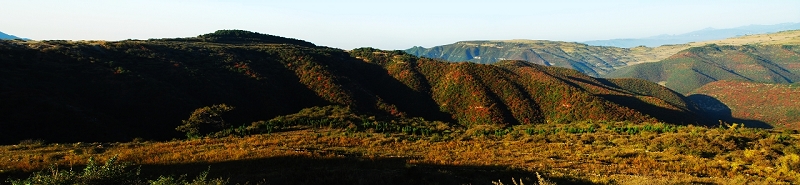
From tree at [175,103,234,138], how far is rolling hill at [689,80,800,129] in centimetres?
11689

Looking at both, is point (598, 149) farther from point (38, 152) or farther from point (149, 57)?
point (149, 57)

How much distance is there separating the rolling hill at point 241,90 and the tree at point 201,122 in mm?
2236

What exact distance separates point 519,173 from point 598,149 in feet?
43.5

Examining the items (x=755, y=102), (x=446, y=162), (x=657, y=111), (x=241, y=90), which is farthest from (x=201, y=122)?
(x=755, y=102)

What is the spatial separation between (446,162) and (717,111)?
143 m

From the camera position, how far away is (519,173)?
15.6 meters

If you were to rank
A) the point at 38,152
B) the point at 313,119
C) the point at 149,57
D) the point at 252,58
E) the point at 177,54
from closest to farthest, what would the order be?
1. the point at 38,152
2. the point at 313,119
3. the point at 149,57
4. the point at 177,54
5. the point at 252,58

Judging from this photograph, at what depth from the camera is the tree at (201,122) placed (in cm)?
3559

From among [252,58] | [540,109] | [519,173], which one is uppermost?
[252,58]

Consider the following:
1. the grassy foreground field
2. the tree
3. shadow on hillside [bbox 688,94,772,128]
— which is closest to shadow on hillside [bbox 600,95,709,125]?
the grassy foreground field

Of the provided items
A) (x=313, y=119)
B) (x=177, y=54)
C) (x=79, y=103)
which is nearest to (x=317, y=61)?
(x=177, y=54)

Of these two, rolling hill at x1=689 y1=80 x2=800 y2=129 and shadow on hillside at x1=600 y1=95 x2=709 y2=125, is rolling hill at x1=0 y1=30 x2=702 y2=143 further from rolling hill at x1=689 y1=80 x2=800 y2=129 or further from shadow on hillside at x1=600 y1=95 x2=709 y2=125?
rolling hill at x1=689 y1=80 x2=800 y2=129

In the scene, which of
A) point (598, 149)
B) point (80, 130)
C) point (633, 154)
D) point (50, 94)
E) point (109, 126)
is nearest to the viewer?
point (633, 154)

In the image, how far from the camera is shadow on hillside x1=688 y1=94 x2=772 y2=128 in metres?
96.0
